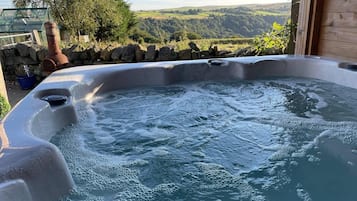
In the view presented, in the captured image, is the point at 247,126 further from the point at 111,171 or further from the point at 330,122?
the point at 111,171

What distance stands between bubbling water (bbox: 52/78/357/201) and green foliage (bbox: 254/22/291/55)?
156cm

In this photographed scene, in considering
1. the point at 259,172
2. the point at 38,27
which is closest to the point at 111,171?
the point at 259,172

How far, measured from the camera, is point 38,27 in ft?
19.5

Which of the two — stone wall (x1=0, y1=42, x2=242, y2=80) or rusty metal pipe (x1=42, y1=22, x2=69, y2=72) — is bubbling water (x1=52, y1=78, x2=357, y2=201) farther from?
stone wall (x1=0, y1=42, x2=242, y2=80)

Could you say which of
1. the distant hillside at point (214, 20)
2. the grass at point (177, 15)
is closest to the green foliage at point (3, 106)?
the distant hillside at point (214, 20)

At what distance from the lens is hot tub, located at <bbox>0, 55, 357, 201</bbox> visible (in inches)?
37.9

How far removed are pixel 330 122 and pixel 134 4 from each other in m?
7.82

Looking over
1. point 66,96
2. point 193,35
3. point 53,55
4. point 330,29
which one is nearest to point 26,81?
point 53,55

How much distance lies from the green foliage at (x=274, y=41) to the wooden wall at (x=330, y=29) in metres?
0.87

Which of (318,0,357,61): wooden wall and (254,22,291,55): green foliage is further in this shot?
(254,22,291,55): green foliage

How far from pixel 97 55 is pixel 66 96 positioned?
2885 millimetres

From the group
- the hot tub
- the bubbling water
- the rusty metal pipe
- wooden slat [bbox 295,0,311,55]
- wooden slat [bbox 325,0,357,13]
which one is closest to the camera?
the hot tub

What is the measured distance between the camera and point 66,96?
5.80 feet

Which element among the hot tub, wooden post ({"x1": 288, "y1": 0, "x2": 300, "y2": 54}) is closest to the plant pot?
the hot tub
